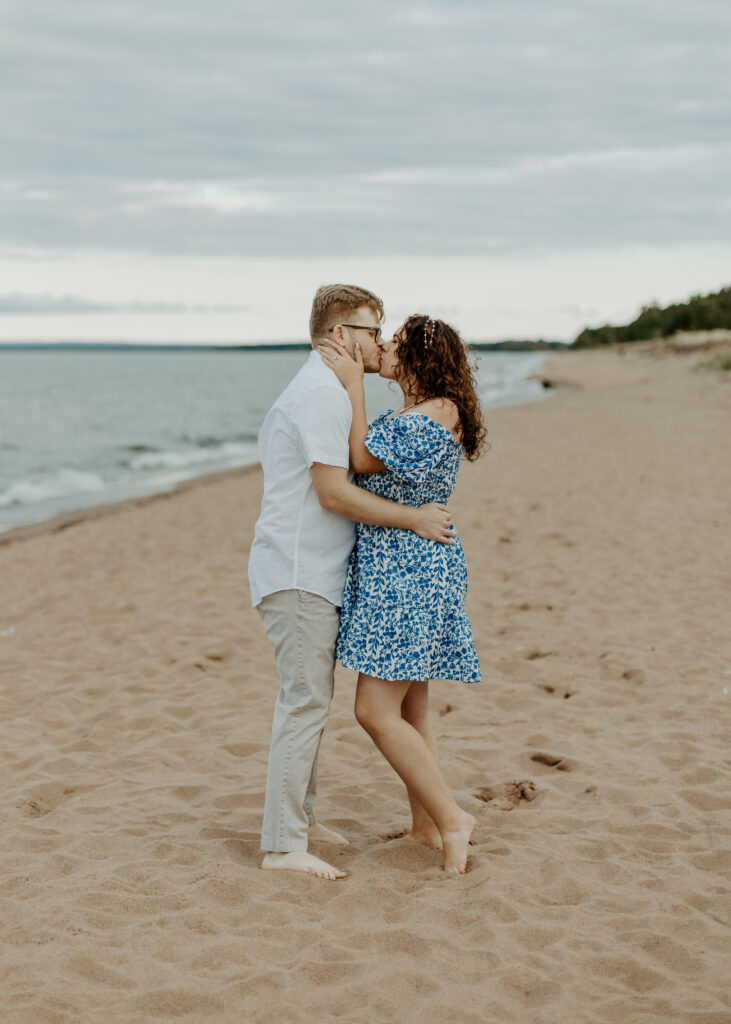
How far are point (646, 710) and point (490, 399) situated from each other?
115ft

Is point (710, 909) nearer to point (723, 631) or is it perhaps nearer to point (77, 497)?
point (723, 631)

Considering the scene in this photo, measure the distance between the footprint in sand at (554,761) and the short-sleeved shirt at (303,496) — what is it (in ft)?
5.98

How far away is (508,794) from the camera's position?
14.5 ft

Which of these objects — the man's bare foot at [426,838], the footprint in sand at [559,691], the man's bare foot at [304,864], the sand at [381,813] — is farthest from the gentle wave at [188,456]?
the man's bare foot at [304,864]

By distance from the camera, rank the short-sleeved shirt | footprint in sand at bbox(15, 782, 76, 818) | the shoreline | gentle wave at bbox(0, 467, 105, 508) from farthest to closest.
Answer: gentle wave at bbox(0, 467, 105, 508), the shoreline, footprint in sand at bbox(15, 782, 76, 818), the short-sleeved shirt

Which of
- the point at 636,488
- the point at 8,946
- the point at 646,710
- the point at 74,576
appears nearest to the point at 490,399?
the point at 636,488

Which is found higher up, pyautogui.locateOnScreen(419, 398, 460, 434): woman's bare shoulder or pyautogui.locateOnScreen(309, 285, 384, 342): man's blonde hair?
pyautogui.locateOnScreen(309, 285, 384, 342): man's blonde hair

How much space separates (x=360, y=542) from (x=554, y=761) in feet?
6.24

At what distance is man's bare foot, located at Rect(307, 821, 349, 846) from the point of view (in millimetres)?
Answer: 3916

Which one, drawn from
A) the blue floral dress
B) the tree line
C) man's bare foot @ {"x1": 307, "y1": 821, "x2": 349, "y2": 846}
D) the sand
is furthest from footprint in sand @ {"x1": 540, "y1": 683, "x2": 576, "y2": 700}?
the tree line

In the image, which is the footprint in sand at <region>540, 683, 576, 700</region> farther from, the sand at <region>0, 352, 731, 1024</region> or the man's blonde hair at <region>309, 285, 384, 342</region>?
the man's blonde hair at <region>309, 285, 384, 342</region>

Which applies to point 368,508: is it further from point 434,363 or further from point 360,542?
point 434,363

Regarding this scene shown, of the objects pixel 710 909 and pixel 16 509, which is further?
pixel 16 509

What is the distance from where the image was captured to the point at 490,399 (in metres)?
39.9
